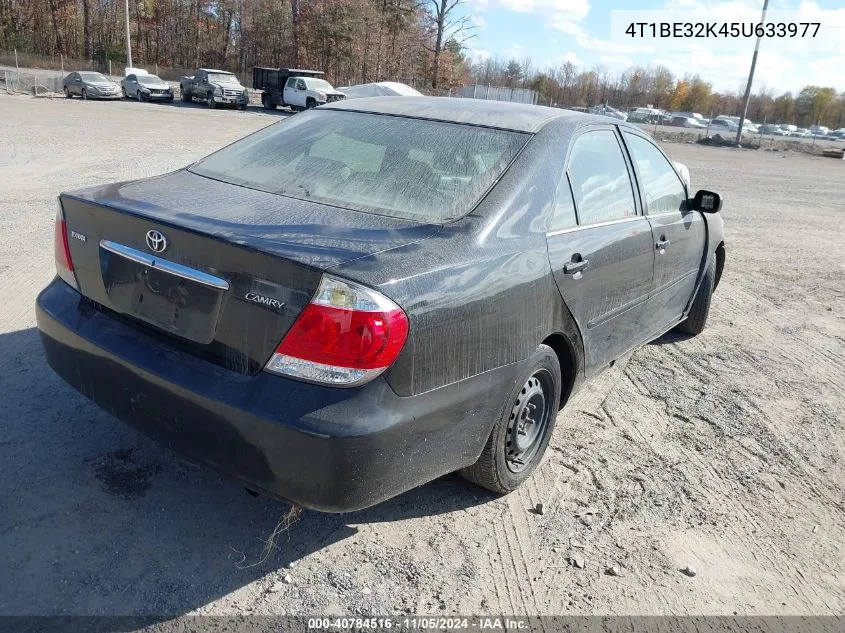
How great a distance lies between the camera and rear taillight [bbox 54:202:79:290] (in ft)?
9.50

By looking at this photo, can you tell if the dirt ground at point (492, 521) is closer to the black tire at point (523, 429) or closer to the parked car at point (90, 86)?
the black tire at point (523, 429)

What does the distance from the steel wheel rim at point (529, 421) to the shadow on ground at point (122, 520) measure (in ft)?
0.84

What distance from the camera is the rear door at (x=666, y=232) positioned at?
410cm

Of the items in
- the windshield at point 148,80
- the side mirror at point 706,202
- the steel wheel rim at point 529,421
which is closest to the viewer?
the steel wheel rim at point 529,421

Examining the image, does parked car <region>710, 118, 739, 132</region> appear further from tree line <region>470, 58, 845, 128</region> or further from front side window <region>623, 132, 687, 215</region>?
front side window <region>623, 132, 687, 215</region>

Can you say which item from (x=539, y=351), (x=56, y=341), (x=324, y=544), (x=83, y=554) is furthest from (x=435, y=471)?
(x=56, y=341)

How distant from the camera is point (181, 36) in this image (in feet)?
220

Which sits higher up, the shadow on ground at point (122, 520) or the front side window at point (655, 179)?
the front side window at point (655, 179)

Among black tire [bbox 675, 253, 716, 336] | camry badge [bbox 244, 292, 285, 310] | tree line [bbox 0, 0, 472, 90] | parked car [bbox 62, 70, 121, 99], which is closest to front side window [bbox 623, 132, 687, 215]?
black tire [bbox 675, 253, 716, 336]

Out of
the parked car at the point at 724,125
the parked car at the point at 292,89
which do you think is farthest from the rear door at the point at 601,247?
the parked car at the point at 724,125

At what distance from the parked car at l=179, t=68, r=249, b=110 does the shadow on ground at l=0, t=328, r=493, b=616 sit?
3709 cm

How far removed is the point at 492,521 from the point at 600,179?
6.02ft

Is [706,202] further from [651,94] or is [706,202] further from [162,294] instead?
[651,94]

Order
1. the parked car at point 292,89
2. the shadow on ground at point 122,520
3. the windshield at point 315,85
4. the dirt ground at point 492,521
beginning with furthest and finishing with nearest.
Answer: the windshield at point 315,85
the parked car at point 292,89
the dirt ground at point 492,521
the shadow on ground at point 122,520
